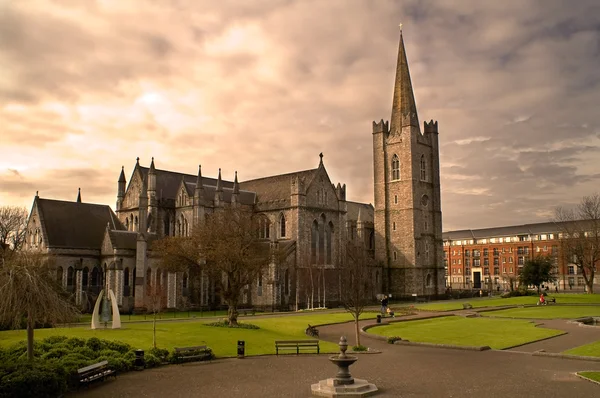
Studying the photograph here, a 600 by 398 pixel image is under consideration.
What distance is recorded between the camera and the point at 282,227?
A: 73125mm

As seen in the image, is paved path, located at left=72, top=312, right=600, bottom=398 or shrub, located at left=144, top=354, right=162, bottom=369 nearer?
paved path, located at left=72, top=312, right=600, bottom=398

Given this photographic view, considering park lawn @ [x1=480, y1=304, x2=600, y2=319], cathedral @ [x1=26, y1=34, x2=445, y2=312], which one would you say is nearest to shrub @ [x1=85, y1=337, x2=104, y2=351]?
cathedral @ [x1=26, y1=34, x2=445, y2=312]

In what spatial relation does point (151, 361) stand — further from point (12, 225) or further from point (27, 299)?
point (12, 225)

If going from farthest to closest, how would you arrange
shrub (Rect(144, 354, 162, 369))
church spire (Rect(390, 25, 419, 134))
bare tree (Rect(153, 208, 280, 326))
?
church spire (Rect(390, 25, 419, 134)) < bare tree (Rect(153, 208, 280, 326)) < shrub (Rect(144, 354, 162, 369))

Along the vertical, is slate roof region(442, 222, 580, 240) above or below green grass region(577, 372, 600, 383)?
above

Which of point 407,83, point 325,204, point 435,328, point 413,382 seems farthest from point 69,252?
point 407,83

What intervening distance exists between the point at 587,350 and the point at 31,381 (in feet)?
92.7

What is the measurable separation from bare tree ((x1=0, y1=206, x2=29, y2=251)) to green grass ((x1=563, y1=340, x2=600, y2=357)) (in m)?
73.1

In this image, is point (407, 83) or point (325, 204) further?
point (407, 83)

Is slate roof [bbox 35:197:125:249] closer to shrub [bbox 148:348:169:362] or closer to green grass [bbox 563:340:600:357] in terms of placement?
shrub [bbox 148:348:169:362]

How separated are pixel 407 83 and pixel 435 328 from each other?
59416mm

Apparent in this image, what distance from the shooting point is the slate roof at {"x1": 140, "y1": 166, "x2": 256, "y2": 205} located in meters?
72.9

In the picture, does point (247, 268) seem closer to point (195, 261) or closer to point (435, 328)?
point (195, 261)

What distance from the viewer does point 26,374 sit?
19453 millimetres
